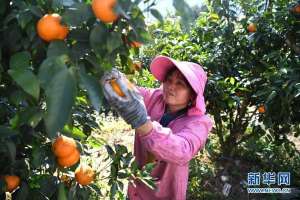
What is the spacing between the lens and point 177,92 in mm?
1890

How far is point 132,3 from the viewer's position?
0.85 m

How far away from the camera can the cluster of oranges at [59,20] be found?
853mm

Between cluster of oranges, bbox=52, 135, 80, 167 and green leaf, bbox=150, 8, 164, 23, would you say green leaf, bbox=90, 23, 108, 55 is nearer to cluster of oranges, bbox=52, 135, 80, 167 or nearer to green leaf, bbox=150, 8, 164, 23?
green leaf, bbox=150, 8, 164, 23

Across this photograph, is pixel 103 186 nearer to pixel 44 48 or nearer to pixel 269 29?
pixel 269 29

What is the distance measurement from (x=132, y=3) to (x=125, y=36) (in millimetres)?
156

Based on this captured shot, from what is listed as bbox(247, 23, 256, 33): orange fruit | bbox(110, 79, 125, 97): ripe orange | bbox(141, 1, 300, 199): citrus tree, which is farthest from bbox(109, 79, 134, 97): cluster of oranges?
bbox(247, 23, 256, 33): orange fruit

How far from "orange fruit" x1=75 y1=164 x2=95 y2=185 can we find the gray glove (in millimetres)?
203

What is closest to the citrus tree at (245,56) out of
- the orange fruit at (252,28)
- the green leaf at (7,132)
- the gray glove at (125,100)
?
the orange fruit at (252,28)

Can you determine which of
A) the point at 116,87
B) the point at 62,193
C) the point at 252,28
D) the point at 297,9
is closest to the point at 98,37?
the point at 116,87

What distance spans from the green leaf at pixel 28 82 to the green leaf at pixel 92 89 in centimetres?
10

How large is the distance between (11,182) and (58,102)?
0.63 metres

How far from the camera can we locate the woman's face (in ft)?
6.20

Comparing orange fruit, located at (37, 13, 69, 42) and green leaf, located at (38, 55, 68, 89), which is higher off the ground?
orange fruit, located at (37, 13, 69, 42)

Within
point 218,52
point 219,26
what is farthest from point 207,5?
point 218,52
